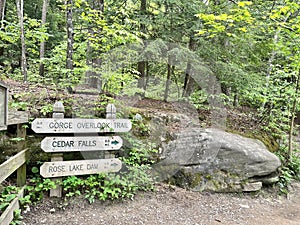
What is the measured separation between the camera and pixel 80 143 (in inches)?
174

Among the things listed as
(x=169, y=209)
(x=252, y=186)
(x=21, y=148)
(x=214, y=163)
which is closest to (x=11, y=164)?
(x=21, y=148)

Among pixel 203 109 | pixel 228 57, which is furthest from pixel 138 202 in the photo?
pixel 228 57

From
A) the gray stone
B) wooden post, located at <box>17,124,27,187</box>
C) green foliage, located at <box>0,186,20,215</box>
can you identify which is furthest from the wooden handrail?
the gray stone

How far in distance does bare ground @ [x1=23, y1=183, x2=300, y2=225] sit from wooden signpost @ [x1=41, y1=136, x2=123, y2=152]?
87 centimetres

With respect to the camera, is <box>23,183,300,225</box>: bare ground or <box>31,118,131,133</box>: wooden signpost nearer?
<box>23,183,300,225</box>: bare ground

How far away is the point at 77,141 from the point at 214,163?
10.00 ft

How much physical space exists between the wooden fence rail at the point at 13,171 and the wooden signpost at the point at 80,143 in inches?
14.9

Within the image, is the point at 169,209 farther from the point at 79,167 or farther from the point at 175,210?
the point at 79,167

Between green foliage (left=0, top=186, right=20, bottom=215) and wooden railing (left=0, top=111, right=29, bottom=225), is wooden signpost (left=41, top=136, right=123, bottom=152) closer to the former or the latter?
wooden railing (left=0, top=111, right=29, bottom=225)

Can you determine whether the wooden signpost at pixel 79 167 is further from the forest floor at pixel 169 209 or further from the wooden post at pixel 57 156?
the forest floor at pixel 169 209

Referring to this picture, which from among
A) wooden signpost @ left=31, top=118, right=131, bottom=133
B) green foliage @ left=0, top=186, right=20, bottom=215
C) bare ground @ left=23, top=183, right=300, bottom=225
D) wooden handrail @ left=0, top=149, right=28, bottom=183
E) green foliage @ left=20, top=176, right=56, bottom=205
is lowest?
bare ground @ left=23, top=183, right=300, bottom=225

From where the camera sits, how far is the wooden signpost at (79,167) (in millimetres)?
4129

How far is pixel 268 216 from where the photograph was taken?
477 cm

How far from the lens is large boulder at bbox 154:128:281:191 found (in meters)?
5.45
